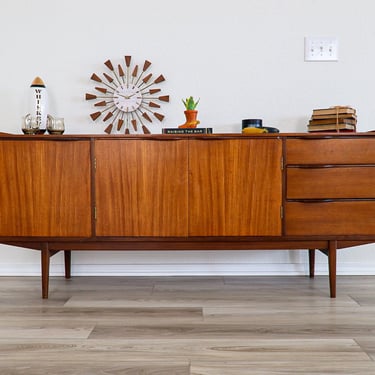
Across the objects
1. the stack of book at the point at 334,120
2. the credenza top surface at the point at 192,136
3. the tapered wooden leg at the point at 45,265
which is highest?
the stack of book at the point at 334,120

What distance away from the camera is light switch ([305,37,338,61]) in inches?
93.1

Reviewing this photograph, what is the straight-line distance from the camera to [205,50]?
2.38 meters

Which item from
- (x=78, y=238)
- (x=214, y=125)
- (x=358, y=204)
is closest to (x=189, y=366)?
(x=78, y=238)

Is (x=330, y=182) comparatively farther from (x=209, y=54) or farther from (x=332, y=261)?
(x=209, y=54)

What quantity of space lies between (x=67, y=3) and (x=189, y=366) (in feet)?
6.71

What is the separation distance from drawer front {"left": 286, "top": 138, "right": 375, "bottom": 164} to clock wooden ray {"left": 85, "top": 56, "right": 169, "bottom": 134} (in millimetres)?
824

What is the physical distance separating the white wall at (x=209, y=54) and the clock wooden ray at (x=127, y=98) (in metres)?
0.06

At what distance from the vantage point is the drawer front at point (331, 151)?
74.9 inches

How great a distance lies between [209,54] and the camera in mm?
2383

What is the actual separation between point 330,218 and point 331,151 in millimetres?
303

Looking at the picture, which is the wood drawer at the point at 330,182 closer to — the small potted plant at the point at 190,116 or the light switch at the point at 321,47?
the small potted plant at the point at 190,116

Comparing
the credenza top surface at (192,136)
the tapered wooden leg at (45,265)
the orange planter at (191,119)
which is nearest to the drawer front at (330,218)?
the credenza top surface at (192,136)

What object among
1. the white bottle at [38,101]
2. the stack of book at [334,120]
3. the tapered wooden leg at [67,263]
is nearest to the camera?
the stack of book at [334,120]

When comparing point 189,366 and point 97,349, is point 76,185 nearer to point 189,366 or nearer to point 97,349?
point 97,349
